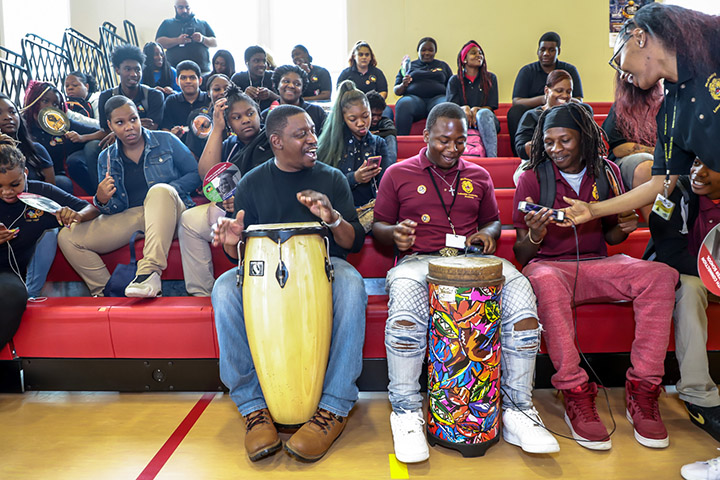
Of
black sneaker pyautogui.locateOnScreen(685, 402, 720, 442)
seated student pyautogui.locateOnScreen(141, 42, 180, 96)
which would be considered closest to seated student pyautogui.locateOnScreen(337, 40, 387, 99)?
seated student pyautogui.locateOnScreen(141, 42, 180, 96)

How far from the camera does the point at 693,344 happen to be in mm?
1902

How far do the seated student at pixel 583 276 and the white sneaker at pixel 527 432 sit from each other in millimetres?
179

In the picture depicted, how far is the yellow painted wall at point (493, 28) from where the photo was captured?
285 inches

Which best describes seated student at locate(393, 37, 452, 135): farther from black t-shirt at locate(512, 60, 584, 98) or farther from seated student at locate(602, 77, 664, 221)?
seated student at locate(602, 77, 664, 221)

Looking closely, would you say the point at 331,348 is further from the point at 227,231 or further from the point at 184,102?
the point at 184,102

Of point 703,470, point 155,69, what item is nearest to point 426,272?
point 703,470

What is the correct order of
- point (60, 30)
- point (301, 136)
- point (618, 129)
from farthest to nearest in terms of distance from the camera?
point (60, 30)
point (618, 129)
point (301, 136)

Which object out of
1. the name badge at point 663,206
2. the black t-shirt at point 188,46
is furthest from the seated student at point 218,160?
the black t-shirt at point 188,46

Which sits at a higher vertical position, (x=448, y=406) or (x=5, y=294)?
(x=5, y=294)

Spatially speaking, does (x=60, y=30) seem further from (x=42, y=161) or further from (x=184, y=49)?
(x=42, y=161)

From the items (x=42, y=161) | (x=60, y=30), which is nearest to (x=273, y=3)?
(x=60, y=30)

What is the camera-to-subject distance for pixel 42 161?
319cm

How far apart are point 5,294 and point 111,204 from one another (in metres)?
0.75

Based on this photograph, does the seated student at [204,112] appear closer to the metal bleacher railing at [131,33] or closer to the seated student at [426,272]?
Result: the seated student at [426,272]
